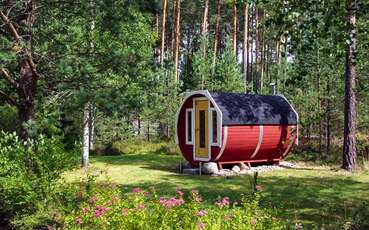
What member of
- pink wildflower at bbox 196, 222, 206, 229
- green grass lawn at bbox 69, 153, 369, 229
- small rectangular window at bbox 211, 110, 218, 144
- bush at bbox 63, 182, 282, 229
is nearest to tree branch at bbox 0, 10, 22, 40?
green grass lawn at bbox 69, 153, 369, 229

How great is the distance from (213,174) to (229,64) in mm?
19029

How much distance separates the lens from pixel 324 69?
19.9 m

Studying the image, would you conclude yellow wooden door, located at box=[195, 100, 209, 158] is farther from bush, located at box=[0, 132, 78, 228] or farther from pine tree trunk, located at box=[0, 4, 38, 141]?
bush, located at box=[0, 132, 78, 228]

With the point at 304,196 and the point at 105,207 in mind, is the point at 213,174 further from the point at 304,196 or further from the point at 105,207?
the point at 105,207

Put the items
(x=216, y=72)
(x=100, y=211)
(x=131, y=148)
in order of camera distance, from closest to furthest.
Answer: (x=100, y=211), (x=131, y=148), (x=216, y=72)

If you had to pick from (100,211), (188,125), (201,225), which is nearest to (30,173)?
(100,211)

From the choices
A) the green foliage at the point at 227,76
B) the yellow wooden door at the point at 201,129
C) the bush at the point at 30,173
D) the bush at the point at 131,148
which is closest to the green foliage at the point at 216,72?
the green foliage at the point at 227,76

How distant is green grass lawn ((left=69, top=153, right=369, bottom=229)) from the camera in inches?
333

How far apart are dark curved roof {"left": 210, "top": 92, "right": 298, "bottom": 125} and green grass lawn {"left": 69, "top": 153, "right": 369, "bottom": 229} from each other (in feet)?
6.30

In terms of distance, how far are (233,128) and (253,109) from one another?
1.50 metres

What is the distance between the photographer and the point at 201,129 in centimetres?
1648

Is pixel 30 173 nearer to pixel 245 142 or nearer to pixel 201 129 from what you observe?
pixel 245 142

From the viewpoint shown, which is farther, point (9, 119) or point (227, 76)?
point (227, 76)

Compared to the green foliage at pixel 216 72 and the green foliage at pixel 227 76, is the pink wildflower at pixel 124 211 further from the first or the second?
the green foliage at pixel 216 72
